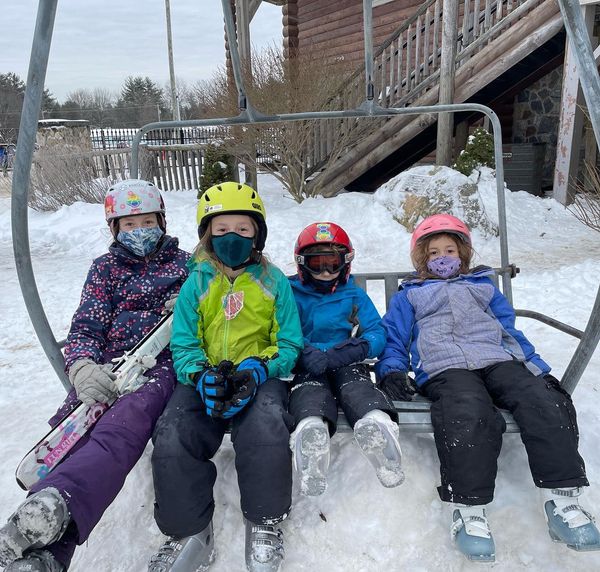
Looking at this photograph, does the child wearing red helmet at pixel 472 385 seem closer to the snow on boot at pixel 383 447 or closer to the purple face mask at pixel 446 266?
the purple face mask at pixel 446 266

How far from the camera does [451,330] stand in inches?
95.8

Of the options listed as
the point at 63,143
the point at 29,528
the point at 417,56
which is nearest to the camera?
the point at 29,528

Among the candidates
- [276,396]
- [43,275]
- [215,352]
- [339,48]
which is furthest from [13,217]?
[339,48]

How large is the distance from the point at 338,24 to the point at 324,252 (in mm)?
11302

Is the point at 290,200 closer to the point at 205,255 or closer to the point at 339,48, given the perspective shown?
the point at 339,48

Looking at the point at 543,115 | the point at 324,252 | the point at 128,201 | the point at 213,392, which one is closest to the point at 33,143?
the point at 128,201

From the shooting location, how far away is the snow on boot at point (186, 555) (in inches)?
71.0

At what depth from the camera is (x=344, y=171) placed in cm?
976

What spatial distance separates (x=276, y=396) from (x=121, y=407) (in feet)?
1.97

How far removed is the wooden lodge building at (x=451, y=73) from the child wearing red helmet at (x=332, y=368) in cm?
650

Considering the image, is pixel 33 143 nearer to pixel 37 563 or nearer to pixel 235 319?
pixel 235 319

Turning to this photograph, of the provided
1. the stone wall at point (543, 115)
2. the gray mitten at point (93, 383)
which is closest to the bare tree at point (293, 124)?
the stone wall at point (543, 115)

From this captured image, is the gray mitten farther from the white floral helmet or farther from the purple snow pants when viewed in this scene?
the white floral helmet

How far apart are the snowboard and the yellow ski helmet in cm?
52
